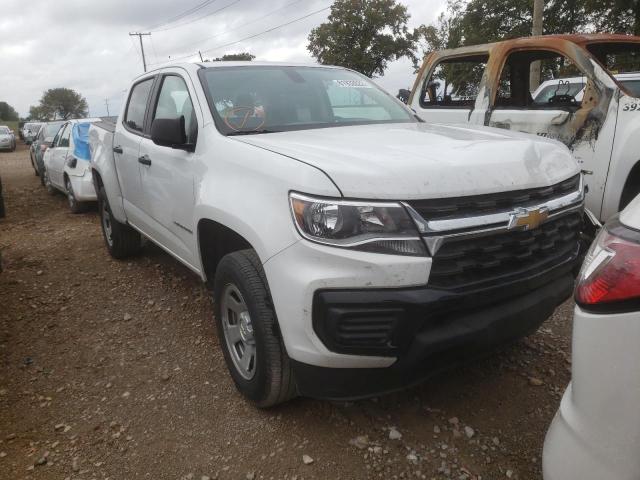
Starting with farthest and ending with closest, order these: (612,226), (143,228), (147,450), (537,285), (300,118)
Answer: (143,228)
(300,118)
(147,450)
(537,285)
(612,226)

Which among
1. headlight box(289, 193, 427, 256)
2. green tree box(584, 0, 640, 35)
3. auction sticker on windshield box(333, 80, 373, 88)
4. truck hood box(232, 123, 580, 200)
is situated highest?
green tree box(584, 0, 640, 35)

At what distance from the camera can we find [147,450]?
2.45m

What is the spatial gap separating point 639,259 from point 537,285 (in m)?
1.05

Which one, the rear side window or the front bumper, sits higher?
the rear side window

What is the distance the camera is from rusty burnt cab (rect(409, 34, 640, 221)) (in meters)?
4.03

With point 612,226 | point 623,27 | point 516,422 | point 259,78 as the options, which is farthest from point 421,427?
point 623,27

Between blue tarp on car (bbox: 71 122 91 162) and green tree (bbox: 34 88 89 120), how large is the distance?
95111 millimetres

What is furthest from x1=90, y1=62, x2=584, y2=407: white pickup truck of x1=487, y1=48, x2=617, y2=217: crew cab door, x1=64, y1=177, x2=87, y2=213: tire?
x1=64, y1=177, x2=87, y2=213: tire

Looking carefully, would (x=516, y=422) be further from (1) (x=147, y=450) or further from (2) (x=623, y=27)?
(2) (x=623, y=27)

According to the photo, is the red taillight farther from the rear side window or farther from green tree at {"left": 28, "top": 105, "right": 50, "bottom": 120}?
green tree at {"left": 28, "top": 105, "right": 50, "bottom": 120}

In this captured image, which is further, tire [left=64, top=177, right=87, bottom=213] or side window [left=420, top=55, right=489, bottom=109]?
tire [left=64, top=177, right=87, bottom=213]

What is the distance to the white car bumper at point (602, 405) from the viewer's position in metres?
1.17

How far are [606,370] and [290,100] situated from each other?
2.50 meters

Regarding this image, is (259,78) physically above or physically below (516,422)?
above
